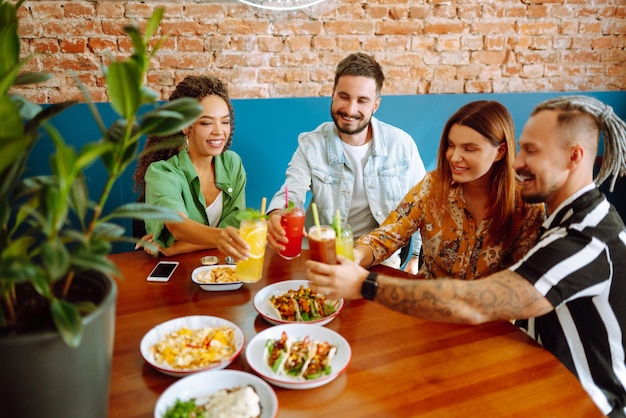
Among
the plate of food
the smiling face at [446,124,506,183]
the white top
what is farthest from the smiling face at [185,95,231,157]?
the smiling face at [446,124,506,183]

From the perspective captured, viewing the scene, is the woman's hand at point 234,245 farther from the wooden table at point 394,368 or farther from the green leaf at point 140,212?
the green leaf at point 140,212

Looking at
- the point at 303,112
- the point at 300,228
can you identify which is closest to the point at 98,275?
the point at 300,228

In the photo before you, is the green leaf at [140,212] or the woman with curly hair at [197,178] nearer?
the green leaf at [140,212]

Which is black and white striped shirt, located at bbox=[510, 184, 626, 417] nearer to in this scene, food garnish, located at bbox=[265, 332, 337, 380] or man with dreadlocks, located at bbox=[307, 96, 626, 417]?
man with dreadlocks, located at bbox=[307, 96, 626, 417]

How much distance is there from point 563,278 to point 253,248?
89 centimetres

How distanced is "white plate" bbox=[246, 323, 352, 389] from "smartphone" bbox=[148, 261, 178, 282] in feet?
1.70

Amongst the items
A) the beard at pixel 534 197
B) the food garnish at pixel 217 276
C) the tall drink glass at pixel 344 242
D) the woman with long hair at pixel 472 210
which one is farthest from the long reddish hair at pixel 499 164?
the food garnish at pixel 217 276

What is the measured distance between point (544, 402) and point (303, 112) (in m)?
2.31

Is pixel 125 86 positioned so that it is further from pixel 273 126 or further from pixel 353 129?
pixel 273 126

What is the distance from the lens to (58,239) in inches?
29.8

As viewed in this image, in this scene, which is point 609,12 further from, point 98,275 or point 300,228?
point 98,275

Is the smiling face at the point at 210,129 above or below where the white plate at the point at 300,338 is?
above

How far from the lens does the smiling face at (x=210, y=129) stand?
88.2 inches

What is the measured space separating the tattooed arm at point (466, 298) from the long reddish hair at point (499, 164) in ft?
1.46
